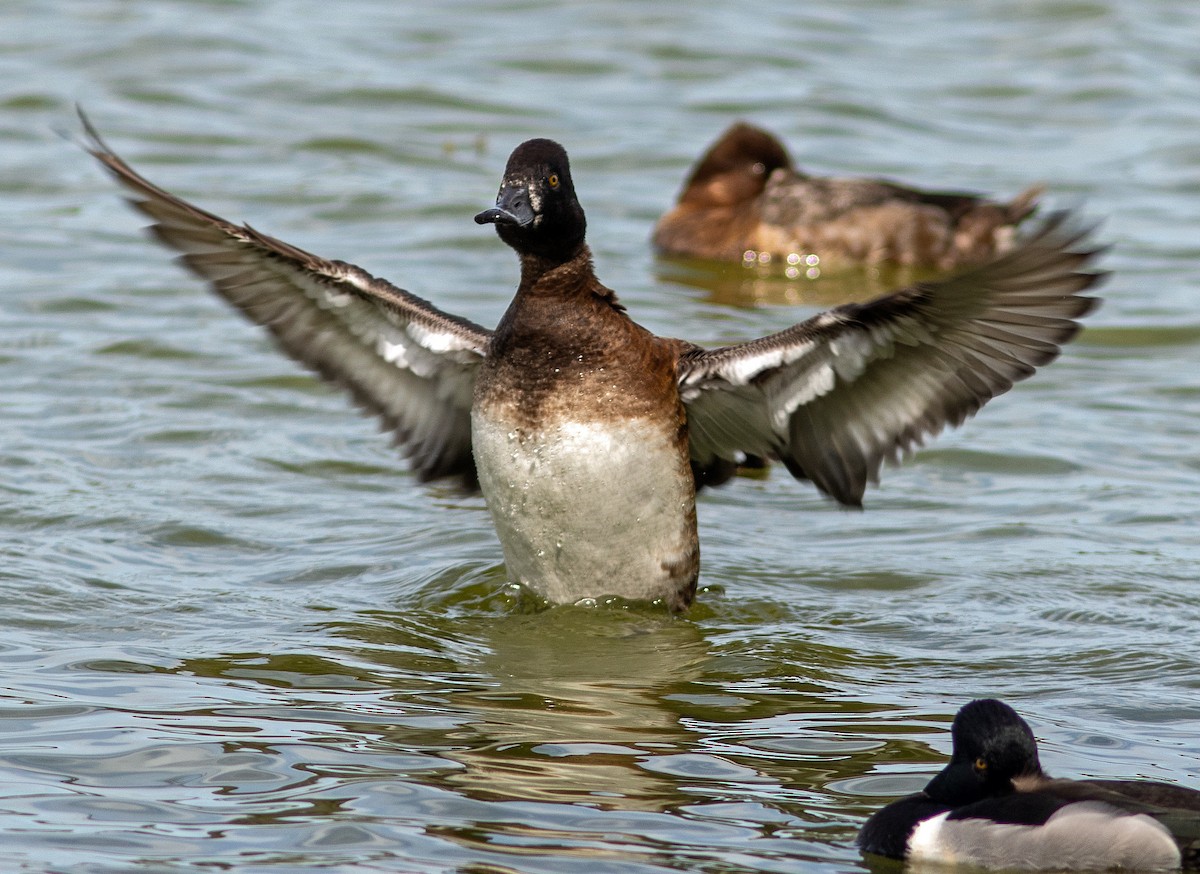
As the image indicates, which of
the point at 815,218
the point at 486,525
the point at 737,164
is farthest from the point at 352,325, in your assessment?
the point at 737,164

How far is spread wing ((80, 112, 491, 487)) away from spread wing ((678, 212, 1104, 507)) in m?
1.09

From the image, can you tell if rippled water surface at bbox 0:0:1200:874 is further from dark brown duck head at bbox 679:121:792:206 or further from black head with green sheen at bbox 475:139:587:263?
black head with green sheen at bbox 475:139:587:263

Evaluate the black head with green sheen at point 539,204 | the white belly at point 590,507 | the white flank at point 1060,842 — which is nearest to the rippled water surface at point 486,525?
the white belly at point 590,507

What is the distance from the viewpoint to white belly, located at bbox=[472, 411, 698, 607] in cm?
758

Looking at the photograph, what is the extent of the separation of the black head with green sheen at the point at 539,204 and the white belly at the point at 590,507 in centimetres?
75

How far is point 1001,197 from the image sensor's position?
1653cm

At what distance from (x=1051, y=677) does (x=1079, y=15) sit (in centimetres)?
1667

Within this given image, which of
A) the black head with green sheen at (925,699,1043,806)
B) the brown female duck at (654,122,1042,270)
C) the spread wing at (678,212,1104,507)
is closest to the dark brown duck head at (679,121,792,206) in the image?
the brown female duck at (654,122,1042,270)

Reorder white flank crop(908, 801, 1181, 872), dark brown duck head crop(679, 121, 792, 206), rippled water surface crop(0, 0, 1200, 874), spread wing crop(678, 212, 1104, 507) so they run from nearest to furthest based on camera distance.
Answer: white flank crop(908, 801, 1181, 872) < rippled water surface crop(0, 0, 1200, 874) < spread wing crop(678, 212, 1104, 507) < dark brown duck head crop(679, 121, 792, 206)

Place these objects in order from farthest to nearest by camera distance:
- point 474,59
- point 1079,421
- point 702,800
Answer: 1. point 474,59
2. point 1079,421
3. point 702,800

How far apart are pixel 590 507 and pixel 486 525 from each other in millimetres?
2254

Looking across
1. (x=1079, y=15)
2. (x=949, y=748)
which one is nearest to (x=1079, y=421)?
(x=949, y=748)

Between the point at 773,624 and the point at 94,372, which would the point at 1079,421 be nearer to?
the point at 773,624

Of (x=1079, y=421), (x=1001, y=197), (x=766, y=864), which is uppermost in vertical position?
(x=1001, y=197)
